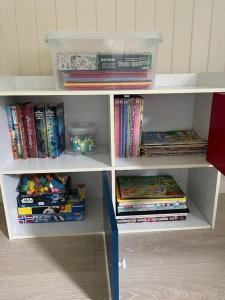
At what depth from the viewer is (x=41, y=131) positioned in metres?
1.06

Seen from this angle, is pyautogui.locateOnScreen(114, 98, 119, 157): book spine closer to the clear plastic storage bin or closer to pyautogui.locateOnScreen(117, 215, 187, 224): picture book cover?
the clear plastic storage bin

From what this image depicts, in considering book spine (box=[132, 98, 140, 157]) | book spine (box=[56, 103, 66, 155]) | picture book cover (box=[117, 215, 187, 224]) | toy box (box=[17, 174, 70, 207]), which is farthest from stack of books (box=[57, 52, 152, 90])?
picture book cover (box=[117, 215, 187, 224])

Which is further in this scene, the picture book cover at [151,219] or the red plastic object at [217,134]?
the picture book cover at [151,219]

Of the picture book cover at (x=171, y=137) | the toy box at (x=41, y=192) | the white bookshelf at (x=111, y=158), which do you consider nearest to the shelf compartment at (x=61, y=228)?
the white bookshelf at (x=111, y=158)

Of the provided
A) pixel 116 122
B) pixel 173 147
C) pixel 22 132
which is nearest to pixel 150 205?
pixel 173 147

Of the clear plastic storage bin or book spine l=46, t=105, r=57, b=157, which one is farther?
book spine l=46, t=105, r=57, b=157

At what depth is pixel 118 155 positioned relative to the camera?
108cm

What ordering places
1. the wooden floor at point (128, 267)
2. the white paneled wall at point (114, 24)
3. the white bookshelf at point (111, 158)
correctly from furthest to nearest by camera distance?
1. the white paneled wall at point (114, 24)
2. the white bookshelf at point (111, 158)
3. the wooden floor at point (128, 267)

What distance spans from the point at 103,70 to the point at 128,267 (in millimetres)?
691

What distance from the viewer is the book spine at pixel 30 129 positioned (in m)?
1.02

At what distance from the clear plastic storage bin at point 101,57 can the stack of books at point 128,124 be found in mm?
106

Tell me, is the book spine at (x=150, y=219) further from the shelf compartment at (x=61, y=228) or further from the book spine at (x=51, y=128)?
the book spine at (x=51, y=128)

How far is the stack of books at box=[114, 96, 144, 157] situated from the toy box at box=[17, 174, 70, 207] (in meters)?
0.29

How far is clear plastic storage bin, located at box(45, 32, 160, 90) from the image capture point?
86cm
